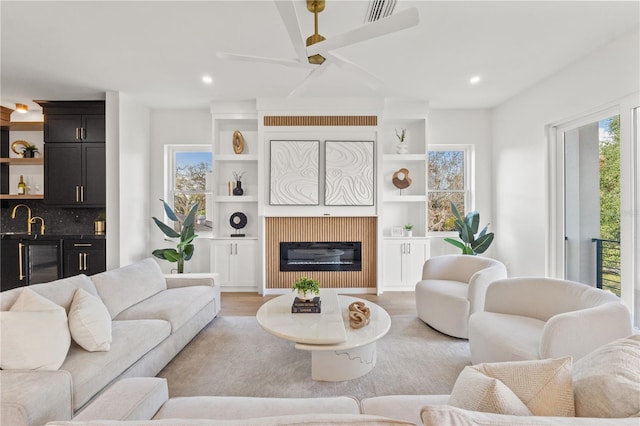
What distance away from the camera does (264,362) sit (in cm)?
246

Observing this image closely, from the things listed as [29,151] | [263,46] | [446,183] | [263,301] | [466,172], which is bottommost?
[263,301]

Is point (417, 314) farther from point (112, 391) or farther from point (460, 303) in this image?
point (112, 391)

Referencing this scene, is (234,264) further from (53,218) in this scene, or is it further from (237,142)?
(53,218)

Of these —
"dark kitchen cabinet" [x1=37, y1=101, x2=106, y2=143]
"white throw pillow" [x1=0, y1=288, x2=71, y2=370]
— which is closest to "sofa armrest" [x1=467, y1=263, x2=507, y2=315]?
"white throw pillow" [x1=0, y1=288, x2=71, y2=370]

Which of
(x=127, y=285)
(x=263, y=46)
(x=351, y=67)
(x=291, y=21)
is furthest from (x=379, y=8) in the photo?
(x=127, y=285)

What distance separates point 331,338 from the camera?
2.01 metres

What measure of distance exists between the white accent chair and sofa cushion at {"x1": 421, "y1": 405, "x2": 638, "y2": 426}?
230 centimetres

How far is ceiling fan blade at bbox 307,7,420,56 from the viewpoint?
1.59 meters

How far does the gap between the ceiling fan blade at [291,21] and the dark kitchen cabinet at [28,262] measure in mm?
4425

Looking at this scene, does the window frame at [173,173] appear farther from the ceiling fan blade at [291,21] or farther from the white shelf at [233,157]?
the ceiling fan blade at [291,21]

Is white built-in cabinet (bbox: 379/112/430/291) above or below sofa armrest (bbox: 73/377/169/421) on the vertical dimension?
above

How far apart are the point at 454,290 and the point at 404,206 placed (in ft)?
6.87

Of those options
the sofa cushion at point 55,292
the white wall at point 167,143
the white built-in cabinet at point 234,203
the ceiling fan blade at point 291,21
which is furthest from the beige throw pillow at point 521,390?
the white wall at point 167,143

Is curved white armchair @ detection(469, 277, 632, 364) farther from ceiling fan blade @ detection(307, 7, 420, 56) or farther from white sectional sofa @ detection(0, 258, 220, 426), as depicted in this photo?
white sectional sofa @ detection(0, 258, 220, 426)
